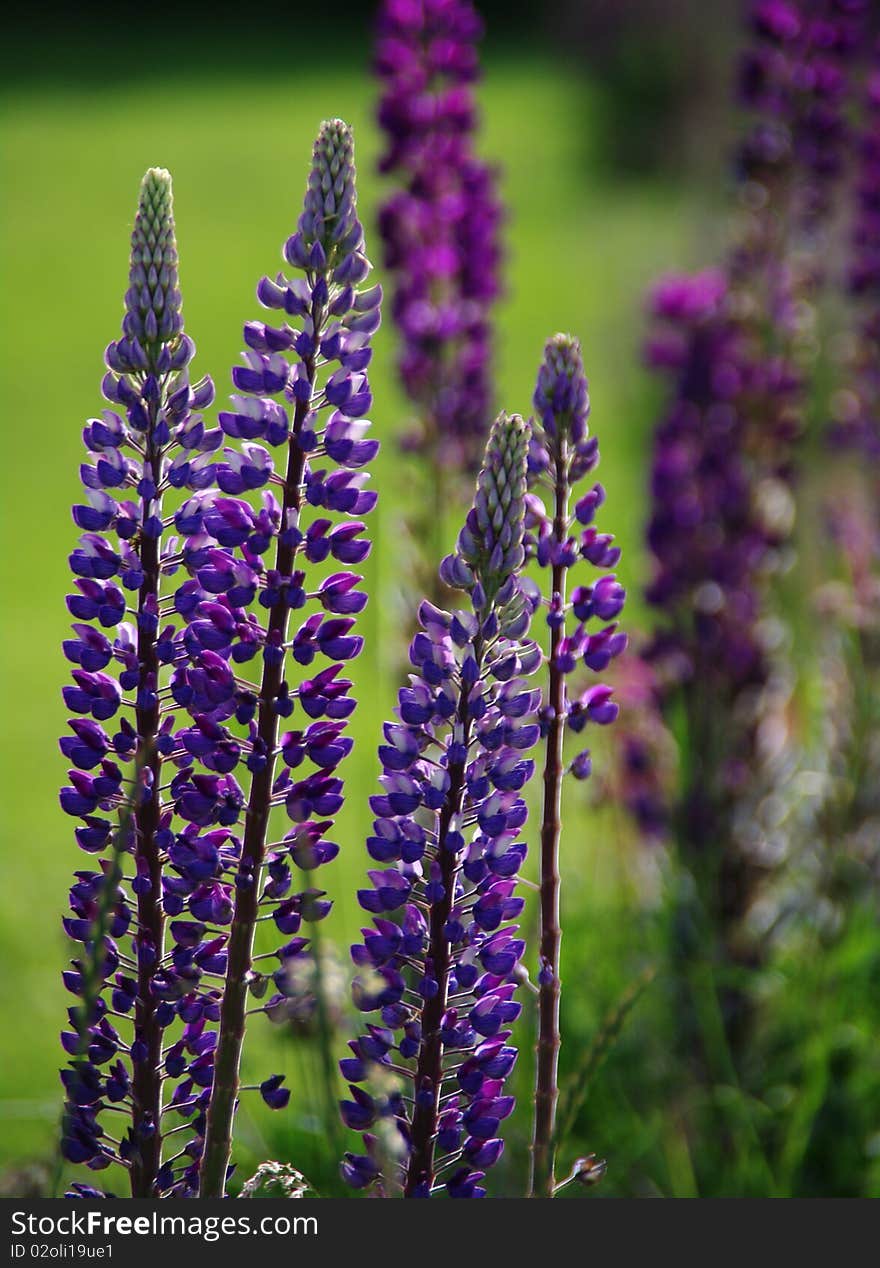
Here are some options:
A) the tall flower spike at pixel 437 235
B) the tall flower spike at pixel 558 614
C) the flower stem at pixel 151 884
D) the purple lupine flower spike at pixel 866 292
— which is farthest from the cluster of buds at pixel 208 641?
the purple lupine flower spike at pixel 866 292

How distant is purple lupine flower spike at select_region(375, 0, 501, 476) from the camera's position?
2488 millimetres

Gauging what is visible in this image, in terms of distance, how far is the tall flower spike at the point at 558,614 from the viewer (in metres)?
1.17

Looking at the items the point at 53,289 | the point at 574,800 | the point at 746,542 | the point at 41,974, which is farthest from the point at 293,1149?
the point at 53,289

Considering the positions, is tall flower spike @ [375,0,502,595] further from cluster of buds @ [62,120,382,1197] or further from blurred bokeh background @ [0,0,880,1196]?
cluster of buds @ [62,120,382,1197]

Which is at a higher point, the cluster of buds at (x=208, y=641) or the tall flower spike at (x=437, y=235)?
the tall flower spike at (x=437, y=235)

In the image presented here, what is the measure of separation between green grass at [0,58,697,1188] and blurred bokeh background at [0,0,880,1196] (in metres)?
0.02

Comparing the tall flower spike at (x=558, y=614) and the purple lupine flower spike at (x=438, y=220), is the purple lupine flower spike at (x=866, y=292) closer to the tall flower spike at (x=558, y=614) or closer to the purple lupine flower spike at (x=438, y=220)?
the purple lupine flower spike at (x=438, y=220)

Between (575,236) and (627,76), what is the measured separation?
2.73 m

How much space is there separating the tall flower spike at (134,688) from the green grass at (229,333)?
15.9 inches

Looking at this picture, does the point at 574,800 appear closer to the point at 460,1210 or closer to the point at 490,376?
the point at 490,376

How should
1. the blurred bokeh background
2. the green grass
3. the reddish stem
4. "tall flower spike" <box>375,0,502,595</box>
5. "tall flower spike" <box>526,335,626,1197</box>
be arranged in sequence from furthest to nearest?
the green grass < "tall flower spike" <box>375,0,502,595</box> < the blurred bokeh background < "tall flower spike" <box>526,335,626,1197</box> < the reddish stem

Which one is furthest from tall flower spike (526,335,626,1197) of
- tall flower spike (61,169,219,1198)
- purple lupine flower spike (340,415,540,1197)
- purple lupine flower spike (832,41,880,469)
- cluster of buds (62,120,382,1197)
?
purple lupine flower spike (832,41,880,469)

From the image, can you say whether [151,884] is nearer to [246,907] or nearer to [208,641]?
[246,907]

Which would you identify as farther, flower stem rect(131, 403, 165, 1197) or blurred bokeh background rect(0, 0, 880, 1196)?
blurred bokeh background rect(0, 0, 880, 1196)
